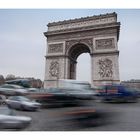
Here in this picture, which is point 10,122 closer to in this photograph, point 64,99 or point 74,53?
point 64,99

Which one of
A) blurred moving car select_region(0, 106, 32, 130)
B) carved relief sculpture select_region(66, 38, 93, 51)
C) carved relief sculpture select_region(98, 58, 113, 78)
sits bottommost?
blurred moving car select_region(0, 106, 32, 130)

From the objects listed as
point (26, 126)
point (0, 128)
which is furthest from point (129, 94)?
point (0, 128)

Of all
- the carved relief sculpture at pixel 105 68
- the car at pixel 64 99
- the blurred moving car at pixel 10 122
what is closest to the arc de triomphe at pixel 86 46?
the carved relief sculpture at pixel 105 68

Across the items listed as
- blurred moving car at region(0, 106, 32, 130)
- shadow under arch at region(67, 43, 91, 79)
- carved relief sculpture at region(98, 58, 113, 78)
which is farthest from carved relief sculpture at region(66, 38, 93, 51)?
blurred moving car at region(0, 106, 32, 130)

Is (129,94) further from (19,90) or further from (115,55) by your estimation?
(115,55)

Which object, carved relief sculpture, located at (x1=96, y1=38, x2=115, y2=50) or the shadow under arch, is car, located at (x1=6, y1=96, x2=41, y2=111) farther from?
the shadow under arch

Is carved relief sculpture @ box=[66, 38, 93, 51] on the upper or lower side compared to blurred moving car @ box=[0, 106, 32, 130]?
upper
